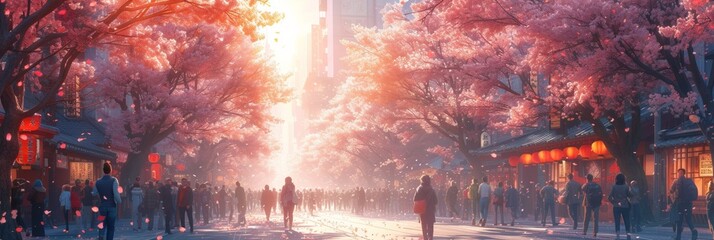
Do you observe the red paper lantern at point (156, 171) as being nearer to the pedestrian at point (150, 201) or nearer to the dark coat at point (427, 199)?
the pedestrian at point (150, 201)

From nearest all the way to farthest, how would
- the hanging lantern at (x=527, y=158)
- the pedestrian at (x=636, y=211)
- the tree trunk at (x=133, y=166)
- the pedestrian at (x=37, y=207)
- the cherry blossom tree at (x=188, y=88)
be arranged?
the pedestrian at (x=37, y=207), the pedestrian at (x=636, y=211), the cherry blossom tree at (x=188, y=88), the tree trunk at (x=133, y=166), the hanging lantern at (x=527, y=158)

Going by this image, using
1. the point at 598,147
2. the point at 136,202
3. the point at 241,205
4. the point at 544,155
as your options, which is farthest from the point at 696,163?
the point at 241,205

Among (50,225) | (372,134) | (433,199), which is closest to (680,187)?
(433,199)

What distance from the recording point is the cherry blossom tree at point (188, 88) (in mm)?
43125

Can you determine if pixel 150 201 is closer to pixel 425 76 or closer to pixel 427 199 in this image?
pixel 425 76

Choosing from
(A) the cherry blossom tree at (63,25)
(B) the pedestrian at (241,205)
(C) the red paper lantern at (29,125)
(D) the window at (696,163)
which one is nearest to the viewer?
(A) the cherry blossom tree at (63,25)

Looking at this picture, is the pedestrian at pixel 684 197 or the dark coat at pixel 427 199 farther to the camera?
the pedestrian at pixel 684 197

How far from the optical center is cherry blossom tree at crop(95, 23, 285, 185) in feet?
141

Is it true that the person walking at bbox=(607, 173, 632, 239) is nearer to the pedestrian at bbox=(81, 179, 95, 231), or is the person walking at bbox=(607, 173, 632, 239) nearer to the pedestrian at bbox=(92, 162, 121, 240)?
the pedestrian at bbox=(92, 162, 121, 240)

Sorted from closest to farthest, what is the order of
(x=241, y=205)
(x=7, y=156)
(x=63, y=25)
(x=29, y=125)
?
(x=7, y=156), (x=63, y=25), (x=29, y=125), (x=241, y=205)

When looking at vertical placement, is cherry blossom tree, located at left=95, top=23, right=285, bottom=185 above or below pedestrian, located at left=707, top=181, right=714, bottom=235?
above

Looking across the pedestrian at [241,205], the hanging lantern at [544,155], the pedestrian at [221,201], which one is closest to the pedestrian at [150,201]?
the pedestrian at [241,205]

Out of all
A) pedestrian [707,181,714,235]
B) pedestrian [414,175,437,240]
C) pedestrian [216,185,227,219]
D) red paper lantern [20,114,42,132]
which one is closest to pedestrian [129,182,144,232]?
red paper lantern [20,114,42,132]

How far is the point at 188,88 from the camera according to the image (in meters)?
45.0
